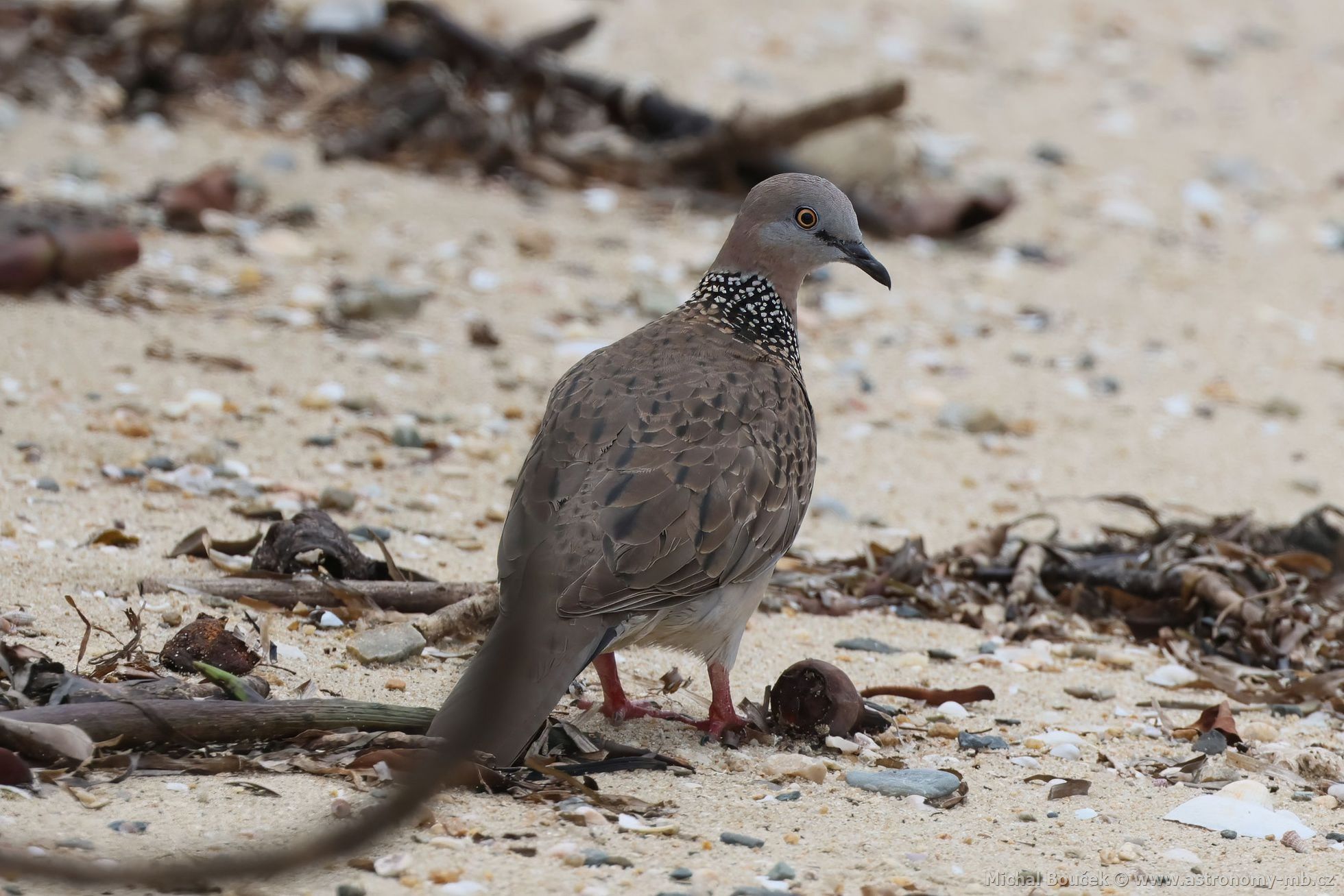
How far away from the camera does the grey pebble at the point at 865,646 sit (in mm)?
5141

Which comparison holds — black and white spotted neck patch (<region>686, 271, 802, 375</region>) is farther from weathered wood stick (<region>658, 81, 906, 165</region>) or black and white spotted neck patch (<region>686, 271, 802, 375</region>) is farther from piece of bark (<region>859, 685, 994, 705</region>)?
weathered wood stick (<region>658, 81, 906, 165</region>)

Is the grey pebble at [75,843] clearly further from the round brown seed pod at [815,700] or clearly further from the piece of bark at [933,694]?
the piece of bark at [933,694]

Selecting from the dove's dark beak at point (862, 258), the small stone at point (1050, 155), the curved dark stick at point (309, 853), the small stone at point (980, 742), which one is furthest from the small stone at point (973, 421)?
the curved dark stick at point (309, 853)

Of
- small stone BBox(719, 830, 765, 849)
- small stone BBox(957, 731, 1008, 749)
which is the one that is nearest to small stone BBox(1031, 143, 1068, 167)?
small stone BBox(957, 731, 1008, 749)

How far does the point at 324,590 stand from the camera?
4.64m

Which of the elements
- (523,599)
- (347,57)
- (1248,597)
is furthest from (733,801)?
(347,57)

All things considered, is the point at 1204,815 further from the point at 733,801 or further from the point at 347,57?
the point at 347,57

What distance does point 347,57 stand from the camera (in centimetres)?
1051

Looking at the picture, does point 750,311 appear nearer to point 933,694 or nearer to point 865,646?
point 865,646

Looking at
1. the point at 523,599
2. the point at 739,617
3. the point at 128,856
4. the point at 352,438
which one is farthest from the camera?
the point at 352,438

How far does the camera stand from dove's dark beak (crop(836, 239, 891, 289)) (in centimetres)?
518

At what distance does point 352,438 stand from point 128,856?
3593mm

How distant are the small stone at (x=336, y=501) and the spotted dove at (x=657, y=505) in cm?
143

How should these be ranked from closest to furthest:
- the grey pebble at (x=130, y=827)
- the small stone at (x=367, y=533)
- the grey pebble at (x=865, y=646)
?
the grey pebble at (x=130, y=827) → the grey pebble at (x=865, y=646) → the small stone at (x=367, y=533)
